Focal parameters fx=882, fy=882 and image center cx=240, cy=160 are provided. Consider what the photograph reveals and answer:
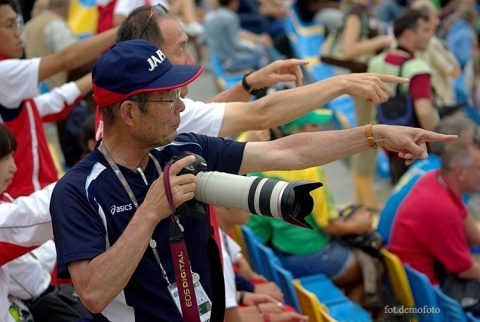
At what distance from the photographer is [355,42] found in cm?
799

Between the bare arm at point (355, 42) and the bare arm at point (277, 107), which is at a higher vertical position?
the bare arm at point (277, 107)

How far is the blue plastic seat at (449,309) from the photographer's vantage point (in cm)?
408

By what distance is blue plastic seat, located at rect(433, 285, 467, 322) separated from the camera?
4.08 metres

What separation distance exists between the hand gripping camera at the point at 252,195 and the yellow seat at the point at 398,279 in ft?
7.57

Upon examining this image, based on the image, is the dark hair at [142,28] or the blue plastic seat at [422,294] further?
the blue plastic seat at [422,294]

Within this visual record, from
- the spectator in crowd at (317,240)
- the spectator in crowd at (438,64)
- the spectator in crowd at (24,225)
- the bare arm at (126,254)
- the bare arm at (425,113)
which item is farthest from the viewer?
the spectator in crowd at (438,64)

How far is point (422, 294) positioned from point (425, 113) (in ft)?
6.66

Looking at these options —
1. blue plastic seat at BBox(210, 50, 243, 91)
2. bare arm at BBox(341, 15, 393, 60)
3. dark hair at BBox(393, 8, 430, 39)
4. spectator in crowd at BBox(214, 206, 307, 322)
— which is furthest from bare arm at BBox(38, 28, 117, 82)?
blue plastic seat at BBox(210, 50, 243, 91)

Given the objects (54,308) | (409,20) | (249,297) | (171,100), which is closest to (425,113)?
(409,20)

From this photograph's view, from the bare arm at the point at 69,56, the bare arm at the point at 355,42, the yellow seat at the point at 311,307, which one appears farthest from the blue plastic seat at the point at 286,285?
the bare arm at the point at 355,42

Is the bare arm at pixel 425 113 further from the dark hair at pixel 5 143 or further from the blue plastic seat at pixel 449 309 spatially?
the dark hair at pixel 5 143

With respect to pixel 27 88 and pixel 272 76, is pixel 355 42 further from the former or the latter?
pixel 272 76

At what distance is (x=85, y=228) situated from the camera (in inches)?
93.0

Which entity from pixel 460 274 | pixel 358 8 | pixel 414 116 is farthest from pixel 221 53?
pixel 460 274
